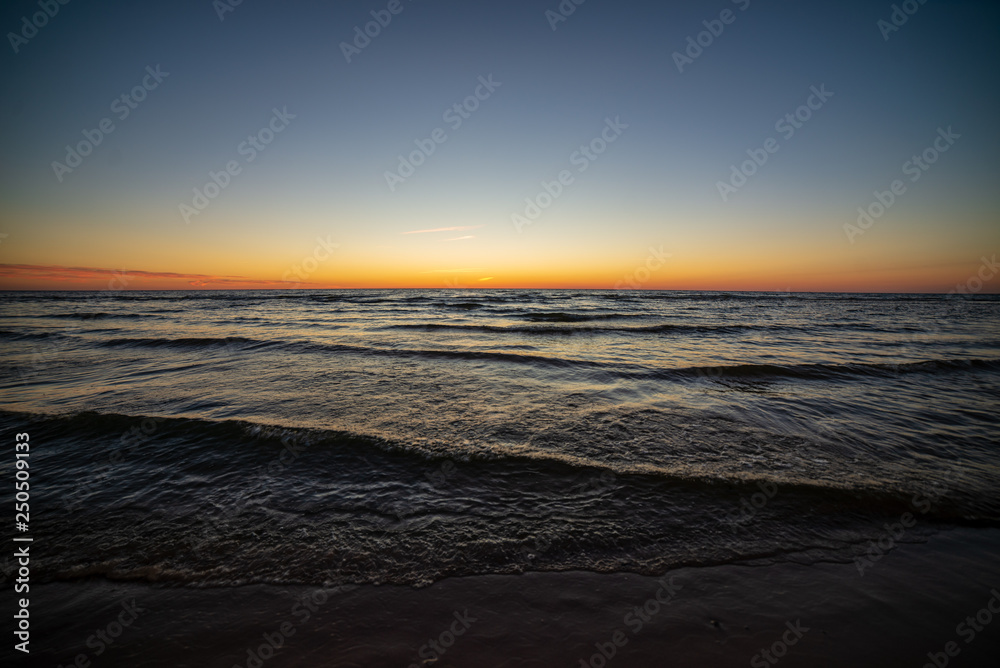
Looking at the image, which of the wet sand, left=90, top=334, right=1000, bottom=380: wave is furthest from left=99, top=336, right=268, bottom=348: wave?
the wet sand

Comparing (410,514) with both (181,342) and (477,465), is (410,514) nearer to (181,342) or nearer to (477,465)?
(477,465)

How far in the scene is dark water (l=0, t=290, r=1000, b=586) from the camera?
3.16 metres

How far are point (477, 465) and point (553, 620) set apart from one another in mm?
2301

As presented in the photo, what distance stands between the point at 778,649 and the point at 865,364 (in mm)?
12986

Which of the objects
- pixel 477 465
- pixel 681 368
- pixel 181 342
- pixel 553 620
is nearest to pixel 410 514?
pixel 477 465

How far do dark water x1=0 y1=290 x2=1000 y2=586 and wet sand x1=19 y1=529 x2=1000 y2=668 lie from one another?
0.19m

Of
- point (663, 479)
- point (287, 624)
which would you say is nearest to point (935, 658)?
point (663, 479)

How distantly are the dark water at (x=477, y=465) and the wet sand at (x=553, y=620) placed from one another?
0.63 ft

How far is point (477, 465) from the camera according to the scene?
4672mm

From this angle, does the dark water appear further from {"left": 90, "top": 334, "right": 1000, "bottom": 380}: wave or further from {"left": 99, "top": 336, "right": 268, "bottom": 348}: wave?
{"left": 99, "top": 336, "right": 268, "bottom": 348}: wave

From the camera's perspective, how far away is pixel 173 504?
12.5 feet

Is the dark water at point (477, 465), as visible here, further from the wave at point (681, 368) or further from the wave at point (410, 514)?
the wave at point (681, 368)

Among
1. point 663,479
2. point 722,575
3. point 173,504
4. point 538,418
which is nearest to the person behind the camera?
point 722,575

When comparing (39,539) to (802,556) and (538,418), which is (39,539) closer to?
(538,418)
